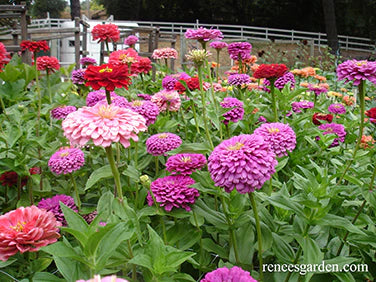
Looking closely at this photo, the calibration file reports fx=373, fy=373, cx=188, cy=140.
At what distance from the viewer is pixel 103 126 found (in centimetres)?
82

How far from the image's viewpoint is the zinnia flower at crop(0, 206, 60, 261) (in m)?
0.85

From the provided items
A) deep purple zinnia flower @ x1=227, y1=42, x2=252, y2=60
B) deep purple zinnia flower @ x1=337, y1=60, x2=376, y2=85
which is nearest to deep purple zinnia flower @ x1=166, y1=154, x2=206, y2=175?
deep purple zinnia flower @ x1=337, y1=60, x2=376, y2=85

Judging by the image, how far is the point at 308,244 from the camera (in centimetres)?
92

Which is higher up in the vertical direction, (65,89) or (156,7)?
(156,7)

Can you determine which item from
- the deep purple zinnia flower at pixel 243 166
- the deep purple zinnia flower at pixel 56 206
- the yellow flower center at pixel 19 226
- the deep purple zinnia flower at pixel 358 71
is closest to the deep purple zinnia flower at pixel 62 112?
the deep purple zinnia flower at pixel 56 206

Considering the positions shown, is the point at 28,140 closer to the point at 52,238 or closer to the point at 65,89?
the point at 52,238

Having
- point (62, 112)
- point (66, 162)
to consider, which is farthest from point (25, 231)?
point (62, 112)


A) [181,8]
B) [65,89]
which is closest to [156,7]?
[181,8]

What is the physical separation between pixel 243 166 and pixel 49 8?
3094 cm

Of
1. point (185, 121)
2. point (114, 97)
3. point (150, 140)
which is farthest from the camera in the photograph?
point (185, 121)

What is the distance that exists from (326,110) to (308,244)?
5.29ft

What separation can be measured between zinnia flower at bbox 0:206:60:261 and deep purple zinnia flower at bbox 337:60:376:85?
1005 millimetres

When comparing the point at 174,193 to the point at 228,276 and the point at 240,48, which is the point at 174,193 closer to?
the point at 228,276

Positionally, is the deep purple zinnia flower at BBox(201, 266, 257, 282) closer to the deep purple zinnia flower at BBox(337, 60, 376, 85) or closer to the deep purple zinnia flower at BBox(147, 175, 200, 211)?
the deep purple zinnia flower at BBox(147, 175, 200, 211)
